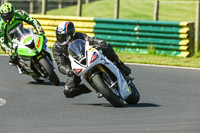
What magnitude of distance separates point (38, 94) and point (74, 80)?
1.52 m

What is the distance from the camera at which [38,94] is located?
10664 millimetres

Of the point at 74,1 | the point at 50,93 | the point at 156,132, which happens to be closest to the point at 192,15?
the point at 74,1

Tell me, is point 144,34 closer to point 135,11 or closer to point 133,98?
point 133,98

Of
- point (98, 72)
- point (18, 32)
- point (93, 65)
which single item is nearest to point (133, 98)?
point (98, 72)

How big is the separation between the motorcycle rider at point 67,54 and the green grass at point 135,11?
21.4 metres

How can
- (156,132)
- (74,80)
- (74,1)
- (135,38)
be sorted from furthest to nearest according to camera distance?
(74,1) → (135,38) → (74,80) → (156,132)

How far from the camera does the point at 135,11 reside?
1357 inches

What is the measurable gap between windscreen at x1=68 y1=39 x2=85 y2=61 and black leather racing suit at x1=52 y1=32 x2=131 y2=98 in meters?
0.45

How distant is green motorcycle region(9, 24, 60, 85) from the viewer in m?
11.6

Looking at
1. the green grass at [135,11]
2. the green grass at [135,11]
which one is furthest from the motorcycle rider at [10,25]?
the green grass at [135,11]

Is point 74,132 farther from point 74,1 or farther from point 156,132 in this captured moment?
point 74,1

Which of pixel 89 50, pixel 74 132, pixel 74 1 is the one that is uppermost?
pixel 74 1

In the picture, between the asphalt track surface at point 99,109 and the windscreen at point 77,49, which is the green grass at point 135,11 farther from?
the windscreen at point 77,49

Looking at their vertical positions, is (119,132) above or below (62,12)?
below
